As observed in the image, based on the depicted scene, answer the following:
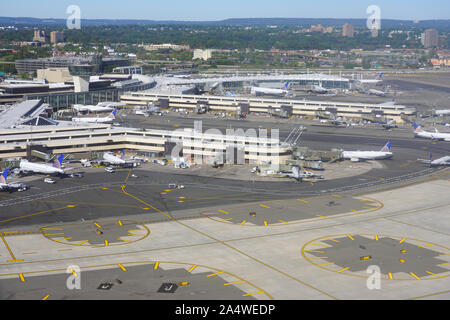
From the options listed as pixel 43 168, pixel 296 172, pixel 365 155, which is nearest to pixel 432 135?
pixel 365 155

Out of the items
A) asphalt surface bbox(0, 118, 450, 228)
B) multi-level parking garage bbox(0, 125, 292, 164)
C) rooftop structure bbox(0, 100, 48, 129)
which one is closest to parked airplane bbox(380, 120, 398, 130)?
asphalt surface bbox(0, 118, 450, 228)

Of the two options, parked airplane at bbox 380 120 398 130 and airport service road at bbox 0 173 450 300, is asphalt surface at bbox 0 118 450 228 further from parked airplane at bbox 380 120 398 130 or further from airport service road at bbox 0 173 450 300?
parked airplane at bbox 380 120 398 130

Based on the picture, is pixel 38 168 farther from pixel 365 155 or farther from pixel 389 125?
pixel 389 125

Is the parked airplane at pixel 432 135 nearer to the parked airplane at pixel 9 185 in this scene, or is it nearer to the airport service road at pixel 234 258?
the airport service road at pixel 234 258

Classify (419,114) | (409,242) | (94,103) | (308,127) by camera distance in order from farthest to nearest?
(94,103)
(419,114)
(308,127)
(409,242)

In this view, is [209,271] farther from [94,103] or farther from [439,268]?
[94,103]

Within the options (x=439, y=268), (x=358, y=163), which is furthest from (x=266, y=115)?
(x=439, y=268)

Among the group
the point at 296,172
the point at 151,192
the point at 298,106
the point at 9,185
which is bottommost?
the point at 151,192

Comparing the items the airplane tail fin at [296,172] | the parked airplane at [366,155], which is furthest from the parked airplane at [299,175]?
the parked airplane at [366,155]

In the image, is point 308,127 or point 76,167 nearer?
point 76,167
